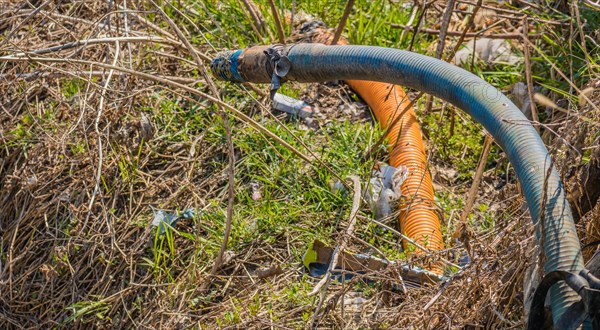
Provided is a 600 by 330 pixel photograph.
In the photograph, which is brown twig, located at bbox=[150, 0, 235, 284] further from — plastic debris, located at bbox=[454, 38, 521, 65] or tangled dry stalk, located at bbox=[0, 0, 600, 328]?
plastic debris, located at bbox=[454, 38, 521, 65]

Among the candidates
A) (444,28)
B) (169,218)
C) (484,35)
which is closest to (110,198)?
(169,218)

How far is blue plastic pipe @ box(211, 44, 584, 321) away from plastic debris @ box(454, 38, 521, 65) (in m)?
1.55

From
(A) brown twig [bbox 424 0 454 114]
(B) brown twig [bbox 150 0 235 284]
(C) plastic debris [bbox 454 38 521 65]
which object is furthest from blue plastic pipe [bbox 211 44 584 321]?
(C) plastic debris [bbox 454 38 521 65]

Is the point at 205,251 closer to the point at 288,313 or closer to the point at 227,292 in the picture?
the point at 227,292

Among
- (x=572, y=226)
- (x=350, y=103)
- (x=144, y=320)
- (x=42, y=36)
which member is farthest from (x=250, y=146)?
(x=572, y=226)

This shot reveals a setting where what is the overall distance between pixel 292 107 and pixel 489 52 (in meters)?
1.15

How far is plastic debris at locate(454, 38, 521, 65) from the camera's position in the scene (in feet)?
14.1

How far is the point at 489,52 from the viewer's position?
435cm

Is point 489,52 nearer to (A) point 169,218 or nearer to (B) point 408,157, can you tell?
(B) point 408,157

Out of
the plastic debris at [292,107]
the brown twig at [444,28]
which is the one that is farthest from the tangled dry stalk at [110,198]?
the brown twig at [444,28]

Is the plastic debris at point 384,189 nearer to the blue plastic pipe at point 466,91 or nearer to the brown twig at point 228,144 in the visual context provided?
the brown twig at point 228,144

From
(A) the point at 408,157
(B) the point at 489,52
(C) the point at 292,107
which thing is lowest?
(C) the point at 292,107

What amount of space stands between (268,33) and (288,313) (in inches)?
70.6

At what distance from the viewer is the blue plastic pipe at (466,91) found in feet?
7.04
